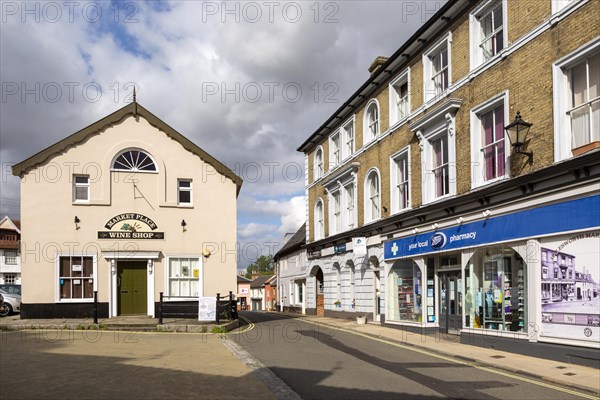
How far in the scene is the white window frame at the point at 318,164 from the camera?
3154 centimetres

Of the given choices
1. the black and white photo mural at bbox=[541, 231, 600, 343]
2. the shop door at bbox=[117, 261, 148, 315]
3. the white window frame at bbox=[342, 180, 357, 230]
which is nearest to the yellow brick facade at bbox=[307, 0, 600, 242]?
the black and white photo mural at bbox=[541, 231, 600, 343]

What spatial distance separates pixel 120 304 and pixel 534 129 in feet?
48.8

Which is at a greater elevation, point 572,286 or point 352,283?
point 572,286

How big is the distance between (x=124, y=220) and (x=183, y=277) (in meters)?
3.00

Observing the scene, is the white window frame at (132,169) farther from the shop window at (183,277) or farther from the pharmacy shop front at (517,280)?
the pharmacy shop front at (517,280)

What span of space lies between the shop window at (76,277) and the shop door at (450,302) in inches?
474

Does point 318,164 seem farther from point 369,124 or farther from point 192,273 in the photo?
point 192,273

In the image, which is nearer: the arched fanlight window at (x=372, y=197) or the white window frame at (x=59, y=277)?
the white window frame at (x=59, y=277)

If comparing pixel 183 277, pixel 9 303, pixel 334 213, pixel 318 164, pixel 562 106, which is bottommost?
pixel 9 303

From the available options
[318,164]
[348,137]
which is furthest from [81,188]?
[318,164]

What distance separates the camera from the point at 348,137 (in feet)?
91.1

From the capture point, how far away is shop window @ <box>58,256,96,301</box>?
66.2ft

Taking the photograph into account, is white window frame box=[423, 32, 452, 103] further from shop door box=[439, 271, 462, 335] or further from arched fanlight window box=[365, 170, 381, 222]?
shop door box=[439, 271, 462, 335]

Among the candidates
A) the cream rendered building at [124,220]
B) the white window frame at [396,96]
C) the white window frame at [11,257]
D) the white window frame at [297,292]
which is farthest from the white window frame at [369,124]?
the white window frame at [11,257]
